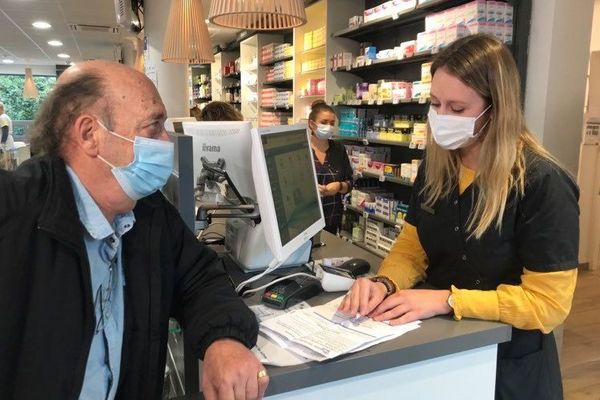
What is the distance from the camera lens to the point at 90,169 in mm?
1146

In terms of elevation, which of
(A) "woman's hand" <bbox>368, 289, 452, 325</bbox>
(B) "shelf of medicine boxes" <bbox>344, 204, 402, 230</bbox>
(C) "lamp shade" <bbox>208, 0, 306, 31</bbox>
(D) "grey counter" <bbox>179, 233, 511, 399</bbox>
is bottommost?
(B) "shelf of medicine boxes" <bbox>344, 204, 402, 230</bbox>

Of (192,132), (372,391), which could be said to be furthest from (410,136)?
(372,391)

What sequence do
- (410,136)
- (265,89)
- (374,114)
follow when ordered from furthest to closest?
(265,89)
(374,114)
(410,136)

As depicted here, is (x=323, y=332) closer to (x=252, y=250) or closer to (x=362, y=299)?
(x=362, y=299)

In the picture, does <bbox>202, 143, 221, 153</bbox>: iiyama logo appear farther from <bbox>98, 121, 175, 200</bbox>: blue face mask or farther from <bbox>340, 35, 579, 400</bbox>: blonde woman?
<bbox>340, 35, 579, 400</bbox>: blonde woman

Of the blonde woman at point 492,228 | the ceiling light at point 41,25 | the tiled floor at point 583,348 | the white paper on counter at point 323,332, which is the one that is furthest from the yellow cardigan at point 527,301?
the ceiling light at point 41,25

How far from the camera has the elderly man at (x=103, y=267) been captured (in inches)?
39.0

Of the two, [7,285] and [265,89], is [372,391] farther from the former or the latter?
[265,89]

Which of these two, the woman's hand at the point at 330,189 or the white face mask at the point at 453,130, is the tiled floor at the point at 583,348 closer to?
the woman's hand at the point at 330,189

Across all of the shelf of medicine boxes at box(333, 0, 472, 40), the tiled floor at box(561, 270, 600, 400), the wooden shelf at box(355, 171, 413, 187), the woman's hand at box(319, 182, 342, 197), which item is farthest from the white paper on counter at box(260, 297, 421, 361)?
the wooden shelf at box(355, 171, 413, 187)

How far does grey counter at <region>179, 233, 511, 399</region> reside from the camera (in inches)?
41.2

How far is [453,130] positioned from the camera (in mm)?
1464

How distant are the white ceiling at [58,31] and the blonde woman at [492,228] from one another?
5.55m

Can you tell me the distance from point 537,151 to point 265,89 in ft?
19.7
